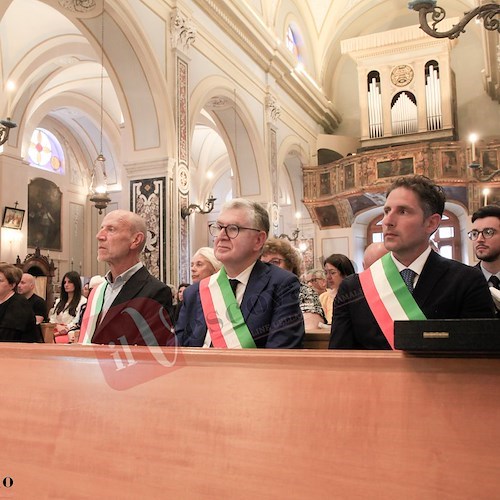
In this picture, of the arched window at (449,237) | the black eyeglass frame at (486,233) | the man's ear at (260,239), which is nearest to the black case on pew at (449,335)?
the man's ear at (260,239)

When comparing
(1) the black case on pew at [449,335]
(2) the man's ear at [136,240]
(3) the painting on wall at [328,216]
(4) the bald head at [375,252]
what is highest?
(3) the painting on wall at [328,216]

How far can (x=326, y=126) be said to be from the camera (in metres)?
19.1

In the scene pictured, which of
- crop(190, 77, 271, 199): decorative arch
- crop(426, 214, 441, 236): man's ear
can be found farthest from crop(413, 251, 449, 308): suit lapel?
crop(190, 77, 271, 199): decorative arch

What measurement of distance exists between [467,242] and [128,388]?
16.9m

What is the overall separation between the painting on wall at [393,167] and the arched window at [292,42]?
4.16 m

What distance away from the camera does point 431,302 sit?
7.04 feet

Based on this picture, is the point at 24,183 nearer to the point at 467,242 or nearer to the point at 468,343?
the point at 467,242

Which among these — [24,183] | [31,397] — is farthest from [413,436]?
[24,183]

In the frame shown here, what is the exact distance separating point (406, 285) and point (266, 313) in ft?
2.08

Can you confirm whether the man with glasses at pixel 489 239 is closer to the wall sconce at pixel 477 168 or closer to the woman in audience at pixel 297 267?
the woman in audience at pixel 297 267

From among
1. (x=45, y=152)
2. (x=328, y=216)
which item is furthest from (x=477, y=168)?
(x=45, y=152)

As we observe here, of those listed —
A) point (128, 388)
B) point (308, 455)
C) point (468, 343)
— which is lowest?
point (308, 455)

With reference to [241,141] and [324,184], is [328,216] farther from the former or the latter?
[241,141]

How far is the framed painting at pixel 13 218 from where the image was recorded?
12.9 metres
